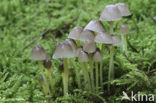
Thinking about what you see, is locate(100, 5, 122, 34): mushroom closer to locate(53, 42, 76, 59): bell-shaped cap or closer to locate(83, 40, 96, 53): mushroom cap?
locate(83, 40, 96, 53): mushroom cap

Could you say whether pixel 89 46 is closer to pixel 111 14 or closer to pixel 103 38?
pixel 103 38

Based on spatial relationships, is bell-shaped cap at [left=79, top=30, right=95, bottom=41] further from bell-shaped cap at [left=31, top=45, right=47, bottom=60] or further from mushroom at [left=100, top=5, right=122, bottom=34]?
bell-shaped cap at [left=31, top=45, right=47, bottom=60]

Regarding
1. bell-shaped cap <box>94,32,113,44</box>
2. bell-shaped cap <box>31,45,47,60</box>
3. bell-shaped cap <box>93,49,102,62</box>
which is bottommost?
bell-shaped cap <box>93,49,102,62</box>

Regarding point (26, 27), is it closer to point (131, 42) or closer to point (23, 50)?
point (23, 50)

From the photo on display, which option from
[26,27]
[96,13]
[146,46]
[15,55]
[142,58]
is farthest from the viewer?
[26,27]

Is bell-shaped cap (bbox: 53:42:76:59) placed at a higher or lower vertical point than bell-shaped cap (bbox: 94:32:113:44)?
lower

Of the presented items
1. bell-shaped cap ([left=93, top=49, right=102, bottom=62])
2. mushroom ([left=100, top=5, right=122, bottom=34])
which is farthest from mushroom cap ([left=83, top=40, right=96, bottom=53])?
mushroom ([left=100, top=5, right=122, bottom=34])

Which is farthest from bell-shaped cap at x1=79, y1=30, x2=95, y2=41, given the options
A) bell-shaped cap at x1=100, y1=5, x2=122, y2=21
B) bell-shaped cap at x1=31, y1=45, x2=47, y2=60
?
bell-shaped cap at x1=31, y1=45, x2=47, y2=60

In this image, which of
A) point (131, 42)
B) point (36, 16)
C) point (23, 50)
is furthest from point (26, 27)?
point (131, 42)

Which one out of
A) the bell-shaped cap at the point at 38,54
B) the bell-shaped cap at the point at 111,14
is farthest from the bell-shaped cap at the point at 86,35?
the bell-shaped cap at the point at 38,54

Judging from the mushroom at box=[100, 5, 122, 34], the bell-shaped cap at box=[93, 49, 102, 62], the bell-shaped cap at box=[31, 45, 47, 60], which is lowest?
the bell-shaped cap at box=[93, 49, 102, 62]

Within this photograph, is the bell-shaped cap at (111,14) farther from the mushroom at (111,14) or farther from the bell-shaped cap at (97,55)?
the bell-shaped cap at (97,55)
